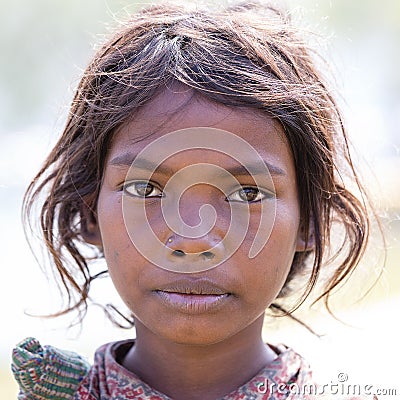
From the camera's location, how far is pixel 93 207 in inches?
68.1

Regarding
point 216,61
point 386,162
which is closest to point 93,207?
point 216,61

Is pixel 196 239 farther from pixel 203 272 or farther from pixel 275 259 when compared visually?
pixel 275 259

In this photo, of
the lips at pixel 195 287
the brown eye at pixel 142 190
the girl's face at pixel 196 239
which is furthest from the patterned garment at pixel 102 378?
the brown eye at pixel 142 190

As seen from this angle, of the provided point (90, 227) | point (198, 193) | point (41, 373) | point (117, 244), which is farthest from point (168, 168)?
point (41, 373)

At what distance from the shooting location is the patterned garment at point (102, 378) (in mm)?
1575

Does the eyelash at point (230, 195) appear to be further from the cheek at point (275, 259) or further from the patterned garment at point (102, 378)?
the patterned garment at point (102, 378)

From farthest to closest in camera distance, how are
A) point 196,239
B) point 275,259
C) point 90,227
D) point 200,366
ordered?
point 90,227, point 200,366, point 275,259, point 196,239

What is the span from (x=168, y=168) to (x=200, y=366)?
1.30 feet

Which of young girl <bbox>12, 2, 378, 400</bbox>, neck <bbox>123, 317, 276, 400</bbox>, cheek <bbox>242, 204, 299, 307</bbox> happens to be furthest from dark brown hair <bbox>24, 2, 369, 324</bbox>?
neck <bbox>123, 317, 276, 400</bbox>

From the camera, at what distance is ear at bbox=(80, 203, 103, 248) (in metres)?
1.73

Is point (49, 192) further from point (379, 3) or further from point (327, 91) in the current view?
point (379, 3)

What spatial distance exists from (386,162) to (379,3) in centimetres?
538

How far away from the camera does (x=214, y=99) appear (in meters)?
1.49

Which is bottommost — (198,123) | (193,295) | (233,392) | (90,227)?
(233,392)
